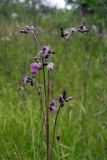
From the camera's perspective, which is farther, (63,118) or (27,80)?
(63,118)

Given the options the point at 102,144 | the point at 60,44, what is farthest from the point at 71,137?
the point at 60,44

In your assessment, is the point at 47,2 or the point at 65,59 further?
the point at 65,59

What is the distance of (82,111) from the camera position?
3.03 metres

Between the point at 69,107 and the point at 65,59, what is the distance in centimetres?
180

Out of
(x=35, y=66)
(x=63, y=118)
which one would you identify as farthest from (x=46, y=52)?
(x=63, y=118)

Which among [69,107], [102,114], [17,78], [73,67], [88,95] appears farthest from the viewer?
[73,67]

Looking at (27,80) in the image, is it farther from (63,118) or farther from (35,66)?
(63,118)

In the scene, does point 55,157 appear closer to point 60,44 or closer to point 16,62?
point 16,62

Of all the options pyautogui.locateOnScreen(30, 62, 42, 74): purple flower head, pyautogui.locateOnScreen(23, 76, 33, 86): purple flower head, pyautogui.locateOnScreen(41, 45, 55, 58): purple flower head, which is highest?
pyautogui.locateOnScreen(41, 45, 55, 58): purple flower head

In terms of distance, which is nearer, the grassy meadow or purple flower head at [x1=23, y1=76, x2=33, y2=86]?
purple flower head at [x1=23, y1=76, x2=33, y2=86]

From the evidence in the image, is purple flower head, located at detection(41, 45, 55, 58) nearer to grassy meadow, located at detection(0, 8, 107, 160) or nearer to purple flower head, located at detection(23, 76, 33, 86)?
purple flower head, located at detection(23, 76, 33, 86)

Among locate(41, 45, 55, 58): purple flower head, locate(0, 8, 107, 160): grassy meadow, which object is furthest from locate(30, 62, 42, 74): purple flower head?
Answer: locate(0, 8, 107, 160): grassy meadow

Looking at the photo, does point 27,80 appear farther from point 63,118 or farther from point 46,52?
point 63,118

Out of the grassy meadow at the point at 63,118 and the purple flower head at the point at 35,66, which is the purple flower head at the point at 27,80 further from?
the grassy meadow at the point at 63,118
